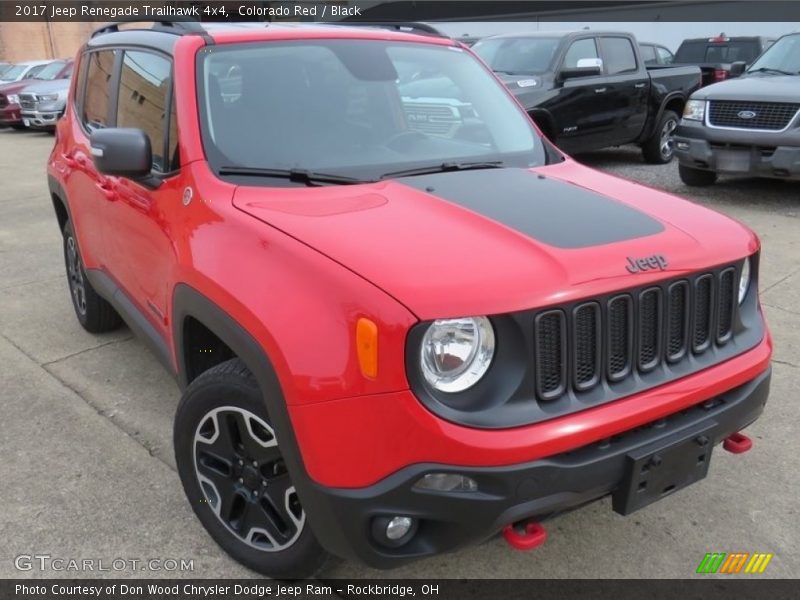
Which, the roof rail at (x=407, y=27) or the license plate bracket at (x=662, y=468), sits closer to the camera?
the license plate bracket at (x=662, y=468)

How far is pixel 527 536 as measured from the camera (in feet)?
6.84

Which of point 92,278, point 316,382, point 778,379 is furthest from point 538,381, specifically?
point 92,278

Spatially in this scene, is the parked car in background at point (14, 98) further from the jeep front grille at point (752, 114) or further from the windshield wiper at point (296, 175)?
the windshield wiper at point (296, 175)

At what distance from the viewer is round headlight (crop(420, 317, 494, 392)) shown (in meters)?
1.96

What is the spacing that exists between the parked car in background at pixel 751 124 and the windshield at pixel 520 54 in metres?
1.94

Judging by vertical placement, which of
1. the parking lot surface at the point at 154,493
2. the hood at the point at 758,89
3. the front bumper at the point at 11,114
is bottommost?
the front bumper at the point at 11,114

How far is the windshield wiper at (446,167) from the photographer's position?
9.29ft

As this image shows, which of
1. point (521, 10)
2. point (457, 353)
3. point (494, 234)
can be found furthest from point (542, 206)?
point (521, 10)

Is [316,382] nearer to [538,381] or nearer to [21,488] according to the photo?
[538,381]

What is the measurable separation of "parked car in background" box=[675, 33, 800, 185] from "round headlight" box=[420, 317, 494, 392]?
20.9ft

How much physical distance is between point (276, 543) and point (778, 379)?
9.37 feet

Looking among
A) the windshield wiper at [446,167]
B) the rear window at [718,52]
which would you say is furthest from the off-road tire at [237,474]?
the rear window at [718,52]

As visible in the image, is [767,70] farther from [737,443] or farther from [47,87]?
[47,87]

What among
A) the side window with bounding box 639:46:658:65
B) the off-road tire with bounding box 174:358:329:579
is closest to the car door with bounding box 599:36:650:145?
the side window with bounding box 639:46:658:65
